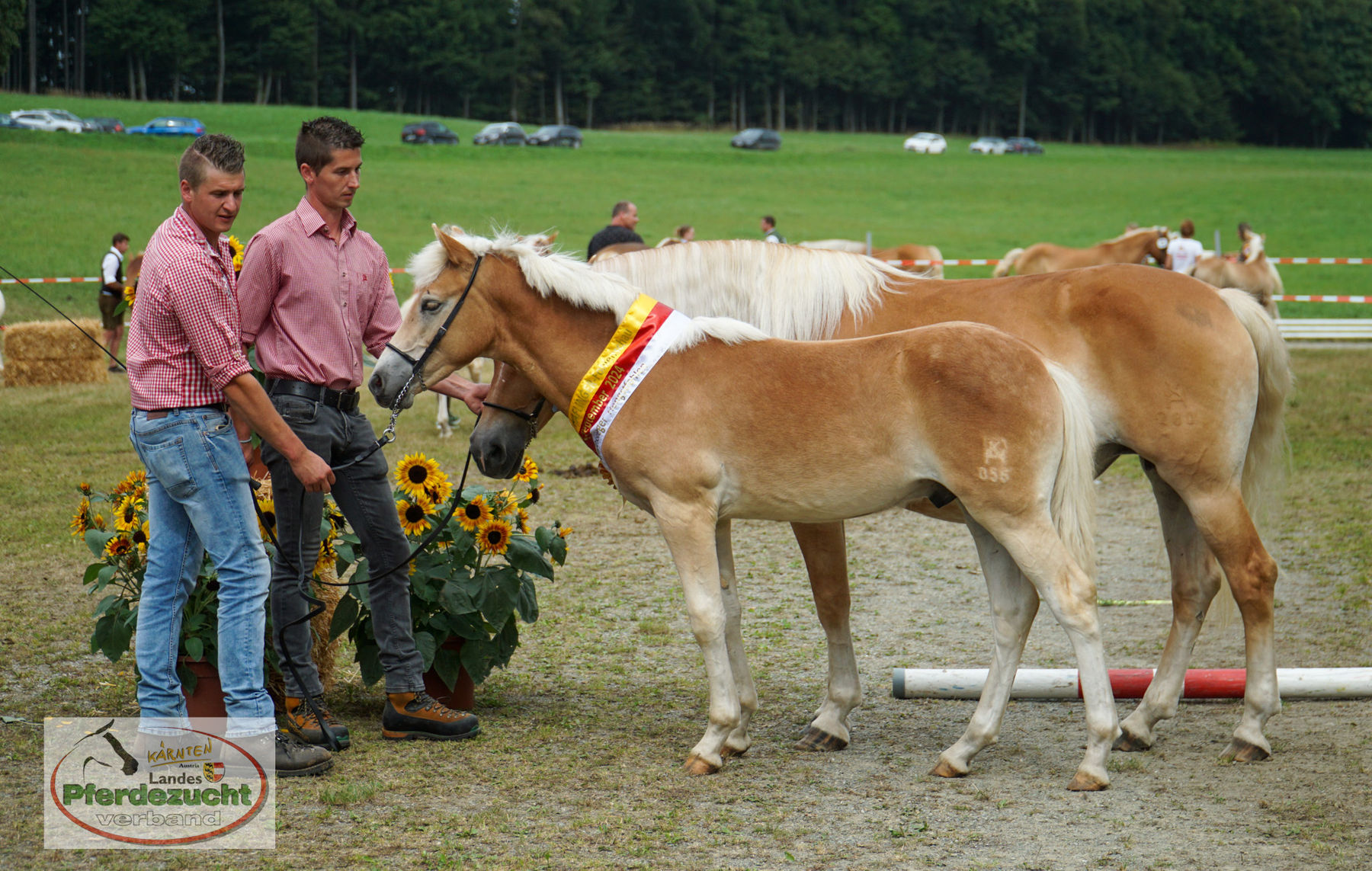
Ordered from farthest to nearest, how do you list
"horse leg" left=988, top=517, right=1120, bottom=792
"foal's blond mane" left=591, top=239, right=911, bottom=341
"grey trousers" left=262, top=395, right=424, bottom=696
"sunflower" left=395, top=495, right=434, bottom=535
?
"sunflower" left=395, top=495, right=434, bottom=535
"foal's blond mane" left=591, top=239, right=911, bottom=341
"grey trousers" left=262, top=395, right=424, bottom=696
"horse leg" left=988, top=517, right=1120, bottom=792

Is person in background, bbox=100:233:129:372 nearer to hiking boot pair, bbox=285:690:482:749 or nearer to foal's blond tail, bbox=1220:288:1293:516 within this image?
hiking boot pair, bbox=285:690:482:749

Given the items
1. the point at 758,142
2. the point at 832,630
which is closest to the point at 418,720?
the point at 832,630

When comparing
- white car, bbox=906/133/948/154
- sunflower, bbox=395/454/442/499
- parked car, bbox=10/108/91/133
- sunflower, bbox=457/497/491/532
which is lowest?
sunflower, bbox=457/497/491/532

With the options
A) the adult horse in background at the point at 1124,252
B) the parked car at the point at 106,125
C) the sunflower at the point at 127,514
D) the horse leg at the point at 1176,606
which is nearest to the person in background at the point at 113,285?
the sunflower at the point at 127,514

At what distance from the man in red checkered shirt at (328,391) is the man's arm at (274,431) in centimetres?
33

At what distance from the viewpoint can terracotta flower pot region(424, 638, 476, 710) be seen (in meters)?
4.90

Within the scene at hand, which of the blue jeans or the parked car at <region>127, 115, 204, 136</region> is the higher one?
the parked car at <region>127, 115, 204, 136</region>

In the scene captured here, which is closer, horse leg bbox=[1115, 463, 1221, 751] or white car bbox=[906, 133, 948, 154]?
horse leg bbox=[1115, 463, 1221, 751]

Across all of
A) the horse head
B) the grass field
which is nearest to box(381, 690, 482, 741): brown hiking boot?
the horse head

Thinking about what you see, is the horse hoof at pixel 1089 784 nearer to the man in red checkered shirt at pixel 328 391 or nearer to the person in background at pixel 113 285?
the man in red checkered shirt at pixel 328 391

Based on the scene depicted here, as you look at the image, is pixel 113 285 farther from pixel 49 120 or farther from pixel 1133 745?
pixel 49 120

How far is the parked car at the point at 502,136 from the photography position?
188ft

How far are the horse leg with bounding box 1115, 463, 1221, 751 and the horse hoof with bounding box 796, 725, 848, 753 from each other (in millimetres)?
1098

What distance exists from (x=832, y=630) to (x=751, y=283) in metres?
1.44
